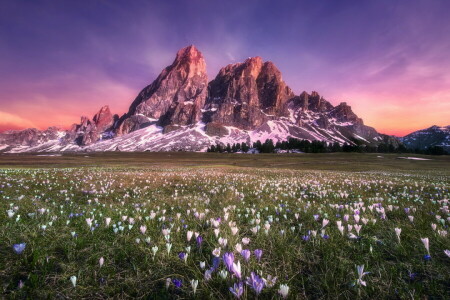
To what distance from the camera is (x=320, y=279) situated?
2.47 meters

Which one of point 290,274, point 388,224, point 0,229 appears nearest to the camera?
point 290,274

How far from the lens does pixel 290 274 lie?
8.64 ft

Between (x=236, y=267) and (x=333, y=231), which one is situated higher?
(x=236, y=267)

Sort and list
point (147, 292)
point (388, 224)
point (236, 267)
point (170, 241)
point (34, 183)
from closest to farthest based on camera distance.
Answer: point (236, 267) < point (147, 292) < point (170, 241) < point (388, 224) < point (34, 183)

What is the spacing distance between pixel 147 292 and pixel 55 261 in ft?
5.24

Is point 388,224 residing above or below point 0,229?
below

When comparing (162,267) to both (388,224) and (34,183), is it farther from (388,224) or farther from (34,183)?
(34,183)

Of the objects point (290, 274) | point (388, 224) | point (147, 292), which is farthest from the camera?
point (388, 224)

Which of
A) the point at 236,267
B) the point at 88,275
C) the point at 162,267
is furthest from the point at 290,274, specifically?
the point at 88,275

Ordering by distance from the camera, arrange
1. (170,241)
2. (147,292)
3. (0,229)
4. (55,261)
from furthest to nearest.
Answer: (0,229) → (170,241) → (55,261) → (147,292)

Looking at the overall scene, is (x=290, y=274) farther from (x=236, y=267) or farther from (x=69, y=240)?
(x=69, y=240)

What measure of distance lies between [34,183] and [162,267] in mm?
13430

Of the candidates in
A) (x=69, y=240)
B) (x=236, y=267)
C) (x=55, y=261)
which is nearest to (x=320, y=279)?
(x=236, y=267)

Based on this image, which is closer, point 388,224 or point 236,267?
point 236,267
